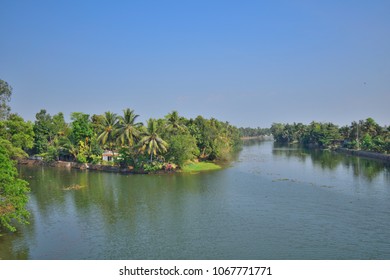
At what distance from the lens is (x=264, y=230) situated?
23.3 m

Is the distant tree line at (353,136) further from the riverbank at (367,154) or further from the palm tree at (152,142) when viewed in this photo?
the palm tree at (152,142)

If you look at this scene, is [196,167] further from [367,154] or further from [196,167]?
[367,154]

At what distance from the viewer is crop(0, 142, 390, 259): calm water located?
20078mm

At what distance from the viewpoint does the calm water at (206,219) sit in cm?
2008

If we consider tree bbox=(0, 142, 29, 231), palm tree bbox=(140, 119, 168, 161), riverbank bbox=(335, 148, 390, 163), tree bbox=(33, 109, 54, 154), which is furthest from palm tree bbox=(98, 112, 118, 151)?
riverbank bbox=(335, 148, 390, 163)

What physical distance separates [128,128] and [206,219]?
27811mm

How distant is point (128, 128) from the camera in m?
50.9

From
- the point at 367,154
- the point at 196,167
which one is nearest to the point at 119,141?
the point at 196,167

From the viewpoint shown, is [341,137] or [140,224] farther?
[341,137]

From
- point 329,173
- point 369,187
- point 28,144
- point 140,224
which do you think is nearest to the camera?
point 140,224

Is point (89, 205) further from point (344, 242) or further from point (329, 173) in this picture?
point (329, 173)

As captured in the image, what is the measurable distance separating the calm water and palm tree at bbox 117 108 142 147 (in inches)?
331

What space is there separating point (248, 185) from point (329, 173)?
15.6 metres
